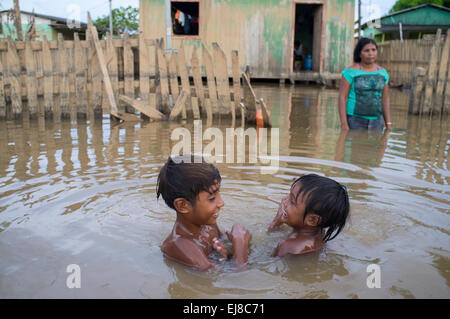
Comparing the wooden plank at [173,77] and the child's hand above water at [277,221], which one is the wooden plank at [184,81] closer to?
the wooden plank at [173,77]

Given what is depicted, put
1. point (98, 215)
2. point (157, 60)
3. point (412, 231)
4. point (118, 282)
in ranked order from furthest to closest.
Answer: point (157, 60), point (98, 215), point (412, 231), point (118, 282)

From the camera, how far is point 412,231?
3246mm

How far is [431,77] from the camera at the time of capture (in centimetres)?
841

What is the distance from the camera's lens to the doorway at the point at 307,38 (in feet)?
50.5

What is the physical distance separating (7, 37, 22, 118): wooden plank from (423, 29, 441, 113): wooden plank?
7642 millimetres

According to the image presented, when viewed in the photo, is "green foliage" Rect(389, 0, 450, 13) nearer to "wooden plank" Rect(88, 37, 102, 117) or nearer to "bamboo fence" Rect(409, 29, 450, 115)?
"bamboo fence" Rect(409, 29, 450, 115)

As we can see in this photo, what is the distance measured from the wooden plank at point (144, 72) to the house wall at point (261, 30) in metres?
7.17

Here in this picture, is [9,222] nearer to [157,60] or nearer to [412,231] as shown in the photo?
[412,231]

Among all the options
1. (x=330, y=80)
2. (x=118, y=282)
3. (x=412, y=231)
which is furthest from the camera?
(x=330, y=80)

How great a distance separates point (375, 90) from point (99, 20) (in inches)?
1347

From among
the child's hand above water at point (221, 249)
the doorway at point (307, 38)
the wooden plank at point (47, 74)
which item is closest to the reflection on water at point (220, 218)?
the child's hand above water at point (221, 249)

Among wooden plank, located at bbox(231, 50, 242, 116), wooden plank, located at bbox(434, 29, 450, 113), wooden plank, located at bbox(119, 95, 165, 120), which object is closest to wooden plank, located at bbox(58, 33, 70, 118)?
wooden plank, located at bbox(119, 95, 165, 120)

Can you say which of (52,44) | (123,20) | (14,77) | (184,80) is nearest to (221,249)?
(184,80)
